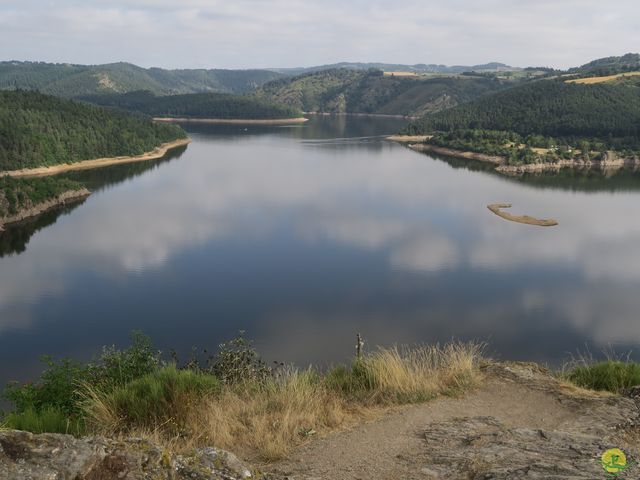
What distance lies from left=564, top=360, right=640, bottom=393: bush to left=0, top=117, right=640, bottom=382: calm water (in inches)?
744

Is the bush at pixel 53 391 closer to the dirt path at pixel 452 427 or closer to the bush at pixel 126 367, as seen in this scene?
the bush at pixel 126 367

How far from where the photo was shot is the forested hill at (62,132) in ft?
319

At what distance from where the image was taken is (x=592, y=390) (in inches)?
391

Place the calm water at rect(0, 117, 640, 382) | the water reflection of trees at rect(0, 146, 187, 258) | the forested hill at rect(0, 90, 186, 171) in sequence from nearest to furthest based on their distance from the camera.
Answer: the calm water at rect(0, 117, 640, 382)
the water reflection of trees at rect(0, 146, 187, 258)
the forested hill at rect(0, 90, 186, 171)

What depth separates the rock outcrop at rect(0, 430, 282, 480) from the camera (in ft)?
15.2

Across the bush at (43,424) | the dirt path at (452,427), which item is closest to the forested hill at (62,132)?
the bush at (43,424)

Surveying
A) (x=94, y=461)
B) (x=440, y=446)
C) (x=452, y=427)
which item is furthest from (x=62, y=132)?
(x=94, y=461)

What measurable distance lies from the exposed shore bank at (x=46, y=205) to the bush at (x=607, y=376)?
2513 inches

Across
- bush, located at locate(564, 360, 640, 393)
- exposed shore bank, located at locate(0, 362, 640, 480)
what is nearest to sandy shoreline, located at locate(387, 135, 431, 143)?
bush, located at locate(564, 360, 640, 393)

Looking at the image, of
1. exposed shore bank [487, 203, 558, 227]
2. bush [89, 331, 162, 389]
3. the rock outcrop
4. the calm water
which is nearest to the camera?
the rock outcrop

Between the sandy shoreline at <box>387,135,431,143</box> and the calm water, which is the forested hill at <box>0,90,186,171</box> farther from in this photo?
the sandy shoreline at <box>387,135,431,143</box>

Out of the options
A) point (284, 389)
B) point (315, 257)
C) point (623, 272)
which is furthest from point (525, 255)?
point (284, 389)

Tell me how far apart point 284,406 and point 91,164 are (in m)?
115

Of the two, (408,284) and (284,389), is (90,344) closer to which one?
(408,284)
